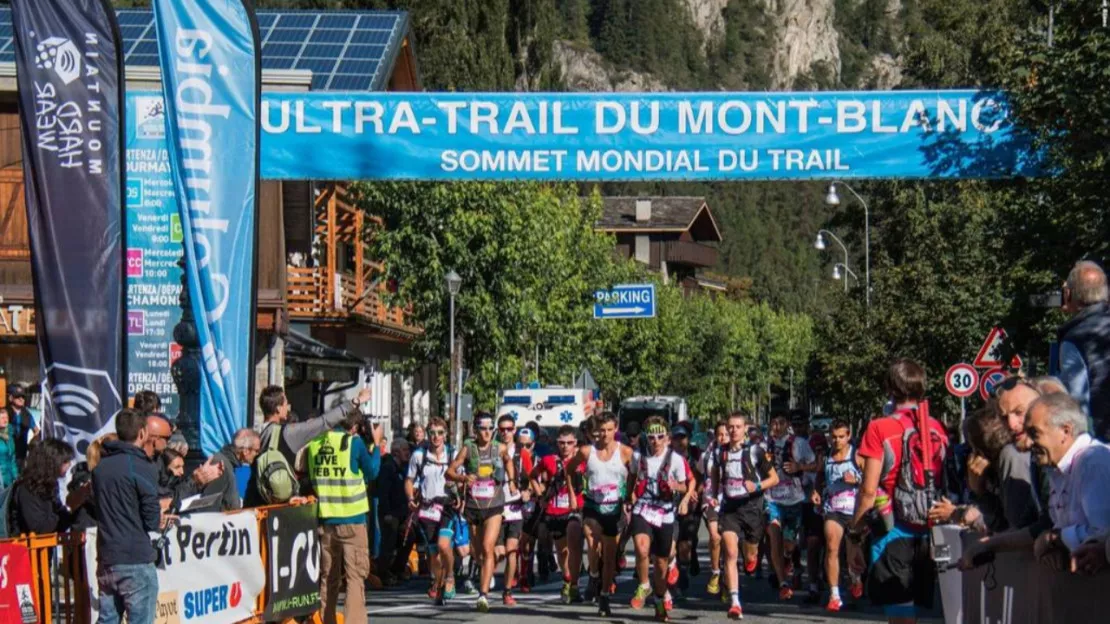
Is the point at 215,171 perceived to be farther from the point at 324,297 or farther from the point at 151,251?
the point at 324,297

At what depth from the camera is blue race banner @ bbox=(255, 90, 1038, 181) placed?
693 inches

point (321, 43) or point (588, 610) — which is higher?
point (321, 43)

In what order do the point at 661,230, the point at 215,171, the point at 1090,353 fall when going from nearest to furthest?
the point at 1090,353 < the point at 215,171 < the point at 661,230

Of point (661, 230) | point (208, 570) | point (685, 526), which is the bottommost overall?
point (208, 570)

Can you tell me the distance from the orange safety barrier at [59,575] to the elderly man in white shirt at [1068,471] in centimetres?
602

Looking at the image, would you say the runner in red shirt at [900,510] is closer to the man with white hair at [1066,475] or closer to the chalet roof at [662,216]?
the man with white hair at [1066,475]

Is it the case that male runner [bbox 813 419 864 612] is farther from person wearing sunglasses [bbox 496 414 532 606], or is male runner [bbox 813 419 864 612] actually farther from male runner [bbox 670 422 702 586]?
person wearing sunglasses [bbox 496 414 532 606]

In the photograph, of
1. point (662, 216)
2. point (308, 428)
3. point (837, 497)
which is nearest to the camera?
point (308, 428)

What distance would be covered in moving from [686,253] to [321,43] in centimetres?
8258

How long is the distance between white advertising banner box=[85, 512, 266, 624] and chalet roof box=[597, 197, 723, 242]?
10022 cm

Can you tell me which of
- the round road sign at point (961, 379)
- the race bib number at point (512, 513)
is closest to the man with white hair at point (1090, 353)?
the race bib number at point (512, 513)

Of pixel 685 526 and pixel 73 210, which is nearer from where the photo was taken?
pixel 73 210

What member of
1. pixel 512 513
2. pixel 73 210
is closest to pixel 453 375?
pixel 512 513

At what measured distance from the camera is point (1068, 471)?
23.6ft
